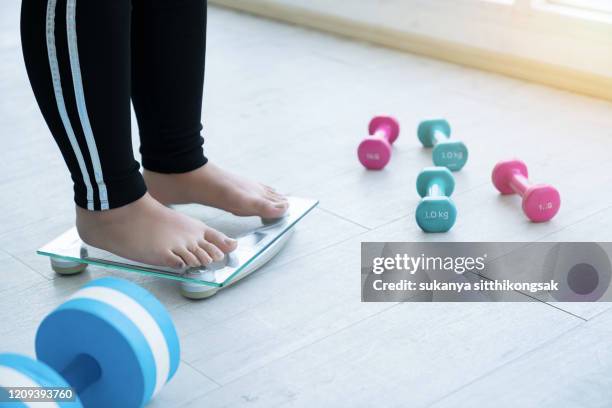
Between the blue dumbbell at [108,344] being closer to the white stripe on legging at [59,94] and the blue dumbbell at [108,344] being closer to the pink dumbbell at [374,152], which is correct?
the white stripe on legging at [59,94]

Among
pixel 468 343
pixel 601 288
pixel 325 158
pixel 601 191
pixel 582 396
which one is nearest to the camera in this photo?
pixel 582 396

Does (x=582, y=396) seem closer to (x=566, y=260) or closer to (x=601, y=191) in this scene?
(x=566, y=260)

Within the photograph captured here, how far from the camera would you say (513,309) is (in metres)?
1.15

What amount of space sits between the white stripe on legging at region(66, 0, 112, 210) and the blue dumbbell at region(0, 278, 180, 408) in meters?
0.25

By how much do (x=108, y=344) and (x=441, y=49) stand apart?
1.49m

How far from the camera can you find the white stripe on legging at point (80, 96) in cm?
107

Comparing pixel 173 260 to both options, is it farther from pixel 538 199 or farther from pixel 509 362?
pixel 538 199

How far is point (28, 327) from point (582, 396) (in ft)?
2.18

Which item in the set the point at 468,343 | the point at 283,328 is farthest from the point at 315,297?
the point at 468,343

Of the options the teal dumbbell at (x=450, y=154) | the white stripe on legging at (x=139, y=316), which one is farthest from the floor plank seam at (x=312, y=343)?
the teal dumbbell at (x=450, y=154)

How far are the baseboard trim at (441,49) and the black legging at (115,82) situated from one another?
98 centimetres

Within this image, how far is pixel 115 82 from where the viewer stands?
1120 millimetres

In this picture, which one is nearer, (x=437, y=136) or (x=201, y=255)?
(x=201, y=255)

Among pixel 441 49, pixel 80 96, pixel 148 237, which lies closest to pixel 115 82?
pixel 80 96
